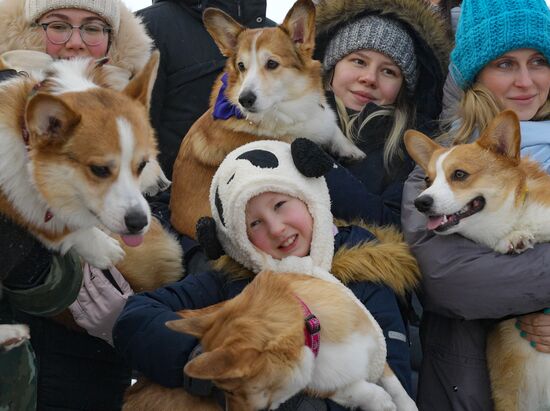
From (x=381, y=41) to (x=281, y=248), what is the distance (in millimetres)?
1422

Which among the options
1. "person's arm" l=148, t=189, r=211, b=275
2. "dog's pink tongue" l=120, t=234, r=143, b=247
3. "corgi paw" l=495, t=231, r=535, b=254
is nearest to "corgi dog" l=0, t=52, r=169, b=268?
"dog's pink tongue" l=120, t=234, r=143, b=247

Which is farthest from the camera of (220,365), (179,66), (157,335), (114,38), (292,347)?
(179,66)

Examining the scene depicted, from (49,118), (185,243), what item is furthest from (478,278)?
(49,118)

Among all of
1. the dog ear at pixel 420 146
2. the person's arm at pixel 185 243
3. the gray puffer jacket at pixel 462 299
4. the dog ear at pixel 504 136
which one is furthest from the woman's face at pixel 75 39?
the dog ear at pixel 504 136

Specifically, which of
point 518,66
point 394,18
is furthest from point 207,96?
point 518,66

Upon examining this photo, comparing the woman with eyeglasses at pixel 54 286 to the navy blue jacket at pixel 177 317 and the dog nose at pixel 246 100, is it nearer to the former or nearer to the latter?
the navy blue jacket at pixel 177 317

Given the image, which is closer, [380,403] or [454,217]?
[380,403]

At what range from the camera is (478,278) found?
2662 millimetres

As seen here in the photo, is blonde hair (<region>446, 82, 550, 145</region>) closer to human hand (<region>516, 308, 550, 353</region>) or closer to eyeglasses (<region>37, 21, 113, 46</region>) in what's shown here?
human hand (<region>516, 308, 550, 353</region>)

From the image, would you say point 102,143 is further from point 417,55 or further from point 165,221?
point 417,55

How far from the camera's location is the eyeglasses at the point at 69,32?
313 cm

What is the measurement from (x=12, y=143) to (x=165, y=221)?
131 centimetres

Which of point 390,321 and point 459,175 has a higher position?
point 459,175

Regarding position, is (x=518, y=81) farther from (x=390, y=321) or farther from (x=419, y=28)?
(x=390, y=321)
